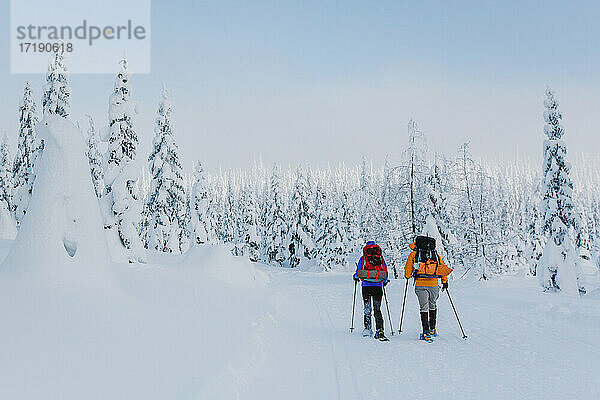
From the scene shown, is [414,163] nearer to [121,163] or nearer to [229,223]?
[121,163]

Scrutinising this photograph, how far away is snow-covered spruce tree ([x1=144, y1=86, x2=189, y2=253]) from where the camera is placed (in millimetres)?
34938

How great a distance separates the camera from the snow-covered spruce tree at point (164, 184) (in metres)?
34.9

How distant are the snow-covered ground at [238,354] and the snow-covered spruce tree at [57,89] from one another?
23360mm

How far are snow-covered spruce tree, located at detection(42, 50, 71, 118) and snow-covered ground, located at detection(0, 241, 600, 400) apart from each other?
23360mm

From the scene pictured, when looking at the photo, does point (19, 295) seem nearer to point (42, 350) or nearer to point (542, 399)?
point (42, 350)

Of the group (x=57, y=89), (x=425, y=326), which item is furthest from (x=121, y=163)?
(x=425, y=326)

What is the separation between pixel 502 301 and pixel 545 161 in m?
16.0

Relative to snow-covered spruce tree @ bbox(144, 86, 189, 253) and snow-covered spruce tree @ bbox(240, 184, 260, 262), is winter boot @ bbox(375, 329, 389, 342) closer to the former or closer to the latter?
snow-covered spruce tree @ bbox(144, 86, 189, 253)

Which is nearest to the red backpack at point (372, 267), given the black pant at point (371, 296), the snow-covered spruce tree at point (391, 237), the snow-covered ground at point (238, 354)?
the black pant at point (371, 296)

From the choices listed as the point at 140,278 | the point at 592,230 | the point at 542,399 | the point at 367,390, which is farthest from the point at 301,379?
the point at 592,230

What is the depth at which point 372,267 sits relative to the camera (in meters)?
10.3

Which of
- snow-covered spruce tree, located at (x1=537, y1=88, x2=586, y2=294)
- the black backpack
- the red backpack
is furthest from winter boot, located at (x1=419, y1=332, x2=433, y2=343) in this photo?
snow-covered spruce tree, located at (x1=537, y1=88, x2=586, y2=294)

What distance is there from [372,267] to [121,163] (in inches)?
779

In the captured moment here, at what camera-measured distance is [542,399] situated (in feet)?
17.7
